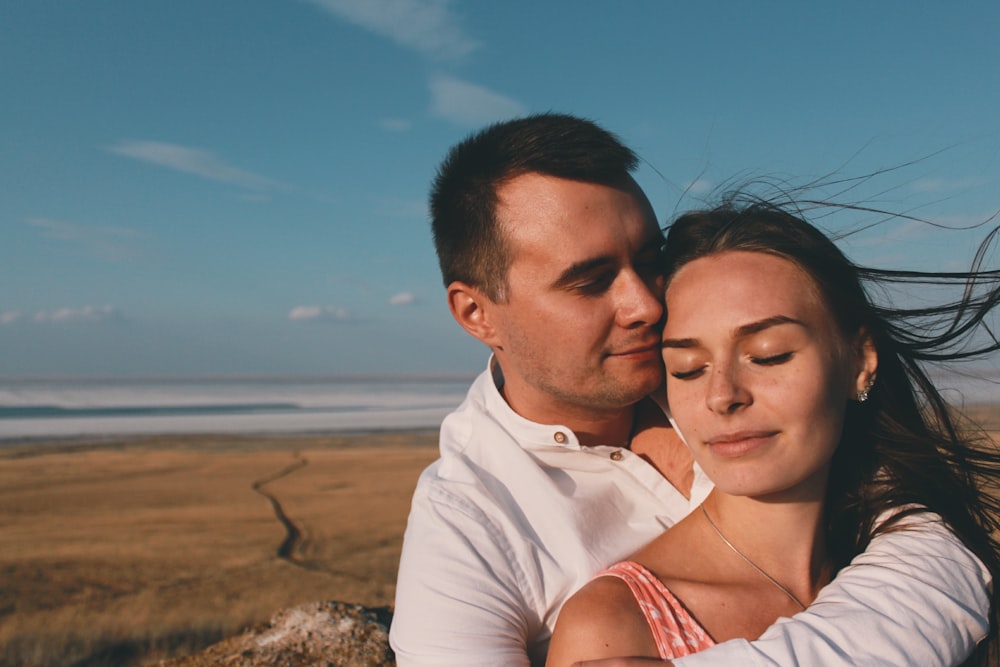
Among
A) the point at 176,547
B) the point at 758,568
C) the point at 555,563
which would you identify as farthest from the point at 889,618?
the point at 176,547

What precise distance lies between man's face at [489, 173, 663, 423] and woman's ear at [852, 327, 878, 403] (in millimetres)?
617

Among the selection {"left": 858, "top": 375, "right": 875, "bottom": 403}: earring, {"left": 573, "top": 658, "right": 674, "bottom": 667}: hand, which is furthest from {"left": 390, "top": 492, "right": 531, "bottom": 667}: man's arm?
{"left": 858, "top": 375, "right": 875, "bottom": 403}: earring

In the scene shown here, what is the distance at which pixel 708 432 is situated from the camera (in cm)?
229

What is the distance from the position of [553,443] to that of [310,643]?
1456 millimetres

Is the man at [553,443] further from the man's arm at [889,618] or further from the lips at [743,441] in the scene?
the lips at [743,441]

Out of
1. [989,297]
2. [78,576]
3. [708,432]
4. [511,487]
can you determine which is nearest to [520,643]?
[511,487]

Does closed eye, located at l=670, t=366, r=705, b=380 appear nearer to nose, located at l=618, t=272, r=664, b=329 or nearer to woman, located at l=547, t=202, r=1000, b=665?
woman, located at l=547, t=202, r=1000, b=665

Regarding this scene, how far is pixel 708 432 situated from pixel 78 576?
5.97 meters

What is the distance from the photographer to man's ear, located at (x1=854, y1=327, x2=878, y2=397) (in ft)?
8.23

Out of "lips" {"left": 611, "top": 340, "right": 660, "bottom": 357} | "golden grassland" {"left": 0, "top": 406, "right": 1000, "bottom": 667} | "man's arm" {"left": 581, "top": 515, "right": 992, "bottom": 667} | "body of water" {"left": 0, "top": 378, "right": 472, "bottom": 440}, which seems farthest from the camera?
"body of water" {"left": 0, "top": 378, "right": 472, "bottom": 440}

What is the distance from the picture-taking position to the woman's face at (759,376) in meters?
2.21

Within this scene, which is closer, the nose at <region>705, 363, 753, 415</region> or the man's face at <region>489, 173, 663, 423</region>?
the nose at <region>705, 363, 753, 415</region>

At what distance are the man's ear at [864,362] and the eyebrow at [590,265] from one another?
30.5 inches

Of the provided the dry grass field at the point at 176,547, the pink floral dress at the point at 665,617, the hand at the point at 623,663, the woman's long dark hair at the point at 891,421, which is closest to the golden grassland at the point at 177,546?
the dry grass field at the point at 176,547
